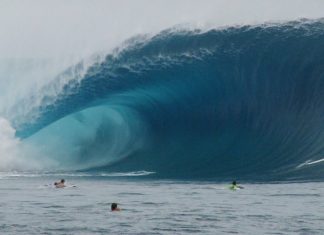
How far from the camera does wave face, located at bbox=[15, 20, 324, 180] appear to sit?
31.2 m

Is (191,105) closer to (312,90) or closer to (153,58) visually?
(153,58)

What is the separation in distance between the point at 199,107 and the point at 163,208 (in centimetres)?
1491

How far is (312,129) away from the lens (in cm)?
3097

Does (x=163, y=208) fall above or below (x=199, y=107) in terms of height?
below

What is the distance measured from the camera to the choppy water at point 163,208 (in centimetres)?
1686

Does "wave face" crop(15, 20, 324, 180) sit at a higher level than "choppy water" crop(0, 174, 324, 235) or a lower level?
higher

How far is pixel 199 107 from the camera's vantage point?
3453cm

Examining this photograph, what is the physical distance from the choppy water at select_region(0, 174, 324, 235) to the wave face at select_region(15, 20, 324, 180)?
15.4 ft

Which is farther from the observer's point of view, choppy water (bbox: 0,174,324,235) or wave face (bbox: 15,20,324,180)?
wave face (bbox: 15,20,324,180)

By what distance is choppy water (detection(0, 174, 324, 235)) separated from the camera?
55.3ft

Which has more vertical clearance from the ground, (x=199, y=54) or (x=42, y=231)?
(x=199, y=54)

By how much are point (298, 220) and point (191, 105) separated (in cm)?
1729

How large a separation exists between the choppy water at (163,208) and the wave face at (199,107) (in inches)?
185

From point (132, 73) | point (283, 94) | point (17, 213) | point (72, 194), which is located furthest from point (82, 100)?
point (17, 213)
